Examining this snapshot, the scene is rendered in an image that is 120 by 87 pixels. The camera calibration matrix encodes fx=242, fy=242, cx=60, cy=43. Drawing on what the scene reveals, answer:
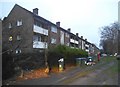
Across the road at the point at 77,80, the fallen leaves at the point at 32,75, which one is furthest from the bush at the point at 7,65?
the fallen leaves at the point at 32,75

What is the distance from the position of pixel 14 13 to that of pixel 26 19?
11.6ft

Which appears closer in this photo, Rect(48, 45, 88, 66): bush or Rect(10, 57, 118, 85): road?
Rect(10, 57, 118, 85): road

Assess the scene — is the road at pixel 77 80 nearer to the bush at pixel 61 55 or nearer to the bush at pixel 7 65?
the bush at pixel 7 65

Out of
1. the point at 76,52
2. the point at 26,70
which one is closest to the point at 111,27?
the point at 76,52

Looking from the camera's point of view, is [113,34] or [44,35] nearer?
[44,35]

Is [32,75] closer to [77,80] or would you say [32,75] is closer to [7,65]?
[7,65]

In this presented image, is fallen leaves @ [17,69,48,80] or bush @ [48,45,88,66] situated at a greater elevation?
bush @ [48,45,88,66]

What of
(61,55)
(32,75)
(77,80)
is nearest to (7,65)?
(32,75)

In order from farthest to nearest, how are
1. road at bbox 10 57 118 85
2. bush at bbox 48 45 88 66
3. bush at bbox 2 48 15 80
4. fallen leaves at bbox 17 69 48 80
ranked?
1. bush at bbox 48 45 88 66
2. fallen leaves at bbox 17 69 48 80
3. bush at bbox 2 48 15 80
4. road at bbox 10 57 118 85

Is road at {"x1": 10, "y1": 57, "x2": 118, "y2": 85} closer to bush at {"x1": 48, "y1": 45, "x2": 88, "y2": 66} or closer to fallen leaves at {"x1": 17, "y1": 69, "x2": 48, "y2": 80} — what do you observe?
fallen leaves at {"x1": 17, "y1": 69, "x2": 48, "y2": 80}

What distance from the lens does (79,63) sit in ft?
133

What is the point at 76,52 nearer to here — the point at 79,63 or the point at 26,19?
the point at 79,63

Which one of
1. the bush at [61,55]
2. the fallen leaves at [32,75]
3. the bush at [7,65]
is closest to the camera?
the bush at [7,65]

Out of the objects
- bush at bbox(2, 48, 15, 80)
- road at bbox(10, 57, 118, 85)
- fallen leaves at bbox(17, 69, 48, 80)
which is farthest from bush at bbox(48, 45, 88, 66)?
bush at bbox(2, 48, 15, 80)
